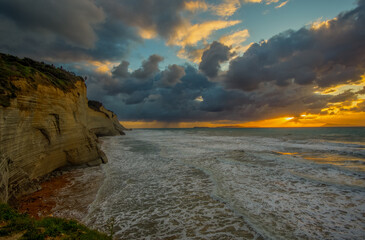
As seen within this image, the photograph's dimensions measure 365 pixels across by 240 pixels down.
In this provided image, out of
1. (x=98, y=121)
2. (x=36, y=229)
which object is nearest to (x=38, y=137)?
(x=36, y=229)

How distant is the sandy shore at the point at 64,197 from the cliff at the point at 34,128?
75 centimetres

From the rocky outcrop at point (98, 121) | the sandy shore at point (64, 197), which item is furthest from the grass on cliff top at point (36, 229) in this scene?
the rocky outcrop at point (98, 121)

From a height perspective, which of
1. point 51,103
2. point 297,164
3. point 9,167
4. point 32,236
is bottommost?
point 297,164

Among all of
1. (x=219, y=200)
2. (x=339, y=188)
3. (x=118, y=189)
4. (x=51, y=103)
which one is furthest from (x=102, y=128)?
(x=339, y=188)

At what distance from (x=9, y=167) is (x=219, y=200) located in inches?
388

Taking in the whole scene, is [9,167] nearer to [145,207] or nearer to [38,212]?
[38,212]

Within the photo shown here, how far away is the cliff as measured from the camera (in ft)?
23.8

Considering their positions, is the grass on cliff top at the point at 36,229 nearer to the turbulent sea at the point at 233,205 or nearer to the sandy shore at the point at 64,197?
the turbulent sea at the point at 233,205

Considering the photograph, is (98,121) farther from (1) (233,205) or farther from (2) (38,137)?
(1) (233,205)

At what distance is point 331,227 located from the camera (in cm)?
584

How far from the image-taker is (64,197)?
815 cm

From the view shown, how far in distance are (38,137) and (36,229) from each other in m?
8.29

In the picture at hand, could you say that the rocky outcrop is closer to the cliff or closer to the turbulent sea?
the cliff

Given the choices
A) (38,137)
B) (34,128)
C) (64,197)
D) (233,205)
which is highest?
(34,128)
